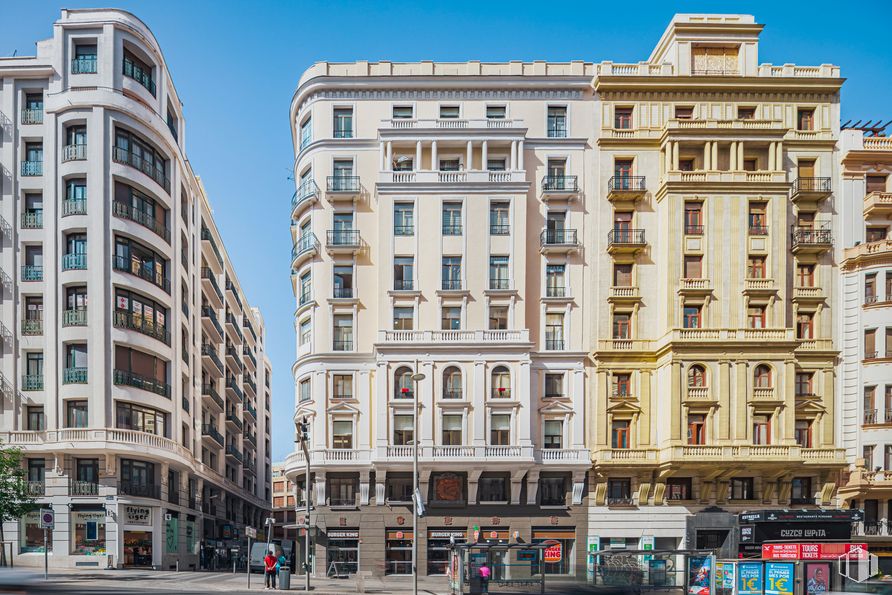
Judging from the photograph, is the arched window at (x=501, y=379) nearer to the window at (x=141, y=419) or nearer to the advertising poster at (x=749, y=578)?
the window at (x=141, y=419)

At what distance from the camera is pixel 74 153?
5106cm

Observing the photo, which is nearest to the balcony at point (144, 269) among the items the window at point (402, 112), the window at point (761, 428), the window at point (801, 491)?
the window at point (402, 112)

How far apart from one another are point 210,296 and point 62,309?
82.6 ft

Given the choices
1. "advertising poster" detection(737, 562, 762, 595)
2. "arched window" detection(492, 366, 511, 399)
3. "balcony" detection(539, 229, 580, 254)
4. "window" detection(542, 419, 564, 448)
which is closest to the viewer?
"advertising poster" detection(737, 562, 762, 595)

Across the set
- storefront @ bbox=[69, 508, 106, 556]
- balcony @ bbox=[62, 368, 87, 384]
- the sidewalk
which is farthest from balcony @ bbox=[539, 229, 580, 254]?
storefront @ bbox=[69, 508, 106, 556]

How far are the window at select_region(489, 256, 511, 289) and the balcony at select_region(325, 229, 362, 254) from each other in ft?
26.2

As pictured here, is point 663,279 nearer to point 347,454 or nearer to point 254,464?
point 347,454

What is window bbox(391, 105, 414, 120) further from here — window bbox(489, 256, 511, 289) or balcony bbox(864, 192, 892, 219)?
balcony bbox(864, 192, 892, 219)

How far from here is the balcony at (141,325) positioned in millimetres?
50656

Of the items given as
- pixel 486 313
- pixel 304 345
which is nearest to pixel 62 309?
pixel 304 345

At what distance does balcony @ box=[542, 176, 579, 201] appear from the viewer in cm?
5112

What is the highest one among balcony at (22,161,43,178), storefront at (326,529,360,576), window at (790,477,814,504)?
balcony at (22,161,43,178)

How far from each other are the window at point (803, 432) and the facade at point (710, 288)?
85 millimetres

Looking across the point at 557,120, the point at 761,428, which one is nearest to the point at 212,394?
the point at 557,120
